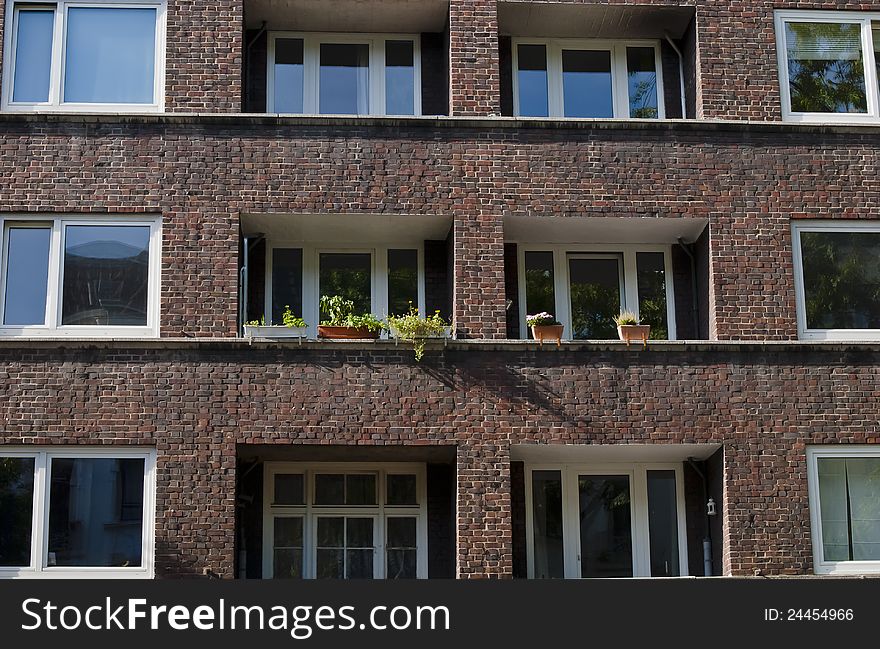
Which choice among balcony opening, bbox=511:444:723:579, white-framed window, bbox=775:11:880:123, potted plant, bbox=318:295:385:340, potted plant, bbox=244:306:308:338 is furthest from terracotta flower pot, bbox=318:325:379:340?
white-framed window, bbox=775:11:880:123

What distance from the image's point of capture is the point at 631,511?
21.6 meters

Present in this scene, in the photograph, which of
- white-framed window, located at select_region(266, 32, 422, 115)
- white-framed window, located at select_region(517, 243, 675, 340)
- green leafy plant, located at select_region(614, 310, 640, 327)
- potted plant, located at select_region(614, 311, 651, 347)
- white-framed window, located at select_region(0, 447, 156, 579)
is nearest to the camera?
white-framed window, located at select_region(0, 447, 156, 579)

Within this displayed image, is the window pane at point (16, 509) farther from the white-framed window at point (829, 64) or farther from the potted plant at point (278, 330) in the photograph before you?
the white-framed window at point (829, 64)

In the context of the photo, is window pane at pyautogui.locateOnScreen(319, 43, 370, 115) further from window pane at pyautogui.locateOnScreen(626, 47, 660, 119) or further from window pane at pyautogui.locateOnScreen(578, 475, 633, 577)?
window pane at pyautogui.locateOnScreen(578, 475, 633, 577)

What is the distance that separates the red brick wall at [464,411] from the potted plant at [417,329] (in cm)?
20

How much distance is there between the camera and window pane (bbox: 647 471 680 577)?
21391 millimetres

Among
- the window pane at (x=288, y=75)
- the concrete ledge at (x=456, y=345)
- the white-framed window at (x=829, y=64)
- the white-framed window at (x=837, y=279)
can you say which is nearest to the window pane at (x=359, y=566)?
the concrete ledge at (x=456, y=345)

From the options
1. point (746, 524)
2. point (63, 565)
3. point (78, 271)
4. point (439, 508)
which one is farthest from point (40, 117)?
point (746, 524)

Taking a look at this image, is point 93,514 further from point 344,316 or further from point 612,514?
point 612,514

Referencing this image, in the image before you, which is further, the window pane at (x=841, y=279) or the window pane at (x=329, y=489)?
the window pane at (x=329, y=489)

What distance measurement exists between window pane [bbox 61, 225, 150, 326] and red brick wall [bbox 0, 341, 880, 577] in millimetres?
645

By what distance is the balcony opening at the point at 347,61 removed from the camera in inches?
888

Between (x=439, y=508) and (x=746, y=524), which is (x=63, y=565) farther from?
(x=746, y=524)

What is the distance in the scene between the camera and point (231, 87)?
21.4 meters
